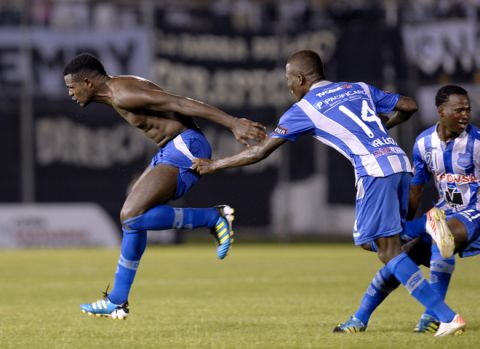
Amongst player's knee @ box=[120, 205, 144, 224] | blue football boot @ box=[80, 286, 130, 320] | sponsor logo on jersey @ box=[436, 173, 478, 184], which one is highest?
sponsor logo on jersey @ box=[436, 173, 478, 184]

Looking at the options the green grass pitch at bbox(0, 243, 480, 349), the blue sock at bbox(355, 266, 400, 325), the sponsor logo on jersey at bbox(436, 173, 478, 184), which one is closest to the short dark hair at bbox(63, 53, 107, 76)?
the green grass pitch at bbox(0, 243, 480, 349)

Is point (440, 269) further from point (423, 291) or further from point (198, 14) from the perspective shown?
point (198, 14)

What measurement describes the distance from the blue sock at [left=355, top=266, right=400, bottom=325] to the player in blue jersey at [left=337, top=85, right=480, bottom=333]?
508 mm

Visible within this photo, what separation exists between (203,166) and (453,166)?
79.1 inches

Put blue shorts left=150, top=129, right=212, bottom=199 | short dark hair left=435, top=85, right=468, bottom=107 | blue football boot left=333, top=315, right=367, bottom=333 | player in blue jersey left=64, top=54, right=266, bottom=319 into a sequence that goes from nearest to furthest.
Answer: blue football boot left=333, top=315, right=367, bottom=333, player in blue jersey left=64, top=54, right=266, bottom=319, short dark hair left=435, top=85, right=468, bottom=107, blue shorts left=150, top=129, right=212, bottom=199

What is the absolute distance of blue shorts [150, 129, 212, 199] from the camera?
335 inches

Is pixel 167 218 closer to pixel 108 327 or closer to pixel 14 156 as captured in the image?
pixel 108 327

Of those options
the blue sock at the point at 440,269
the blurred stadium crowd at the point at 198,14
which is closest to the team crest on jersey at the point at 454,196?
the blue sock at the point at 440,269

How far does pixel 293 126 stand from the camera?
7.51 m

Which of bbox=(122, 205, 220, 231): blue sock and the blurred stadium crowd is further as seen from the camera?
the blurred stadium crowd

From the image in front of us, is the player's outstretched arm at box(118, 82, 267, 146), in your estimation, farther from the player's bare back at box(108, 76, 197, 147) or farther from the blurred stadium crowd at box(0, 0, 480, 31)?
Result: the blurred stadium crowd at box(0, 0, 480, 31)

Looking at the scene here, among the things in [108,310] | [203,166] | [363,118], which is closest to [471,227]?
[363,118]

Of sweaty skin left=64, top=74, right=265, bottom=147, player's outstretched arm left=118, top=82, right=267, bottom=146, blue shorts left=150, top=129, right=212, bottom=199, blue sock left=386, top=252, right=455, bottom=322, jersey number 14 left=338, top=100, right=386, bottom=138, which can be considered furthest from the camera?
blue shorts left=150, top=129, right=212, bottom=199

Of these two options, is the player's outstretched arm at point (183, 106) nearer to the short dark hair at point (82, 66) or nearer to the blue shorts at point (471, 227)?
the short dark hair at point (82, 66)
